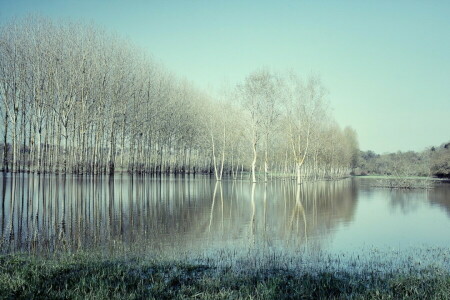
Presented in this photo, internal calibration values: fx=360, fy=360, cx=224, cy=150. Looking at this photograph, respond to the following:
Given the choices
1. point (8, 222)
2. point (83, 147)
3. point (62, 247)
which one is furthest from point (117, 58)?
point (62, 247)

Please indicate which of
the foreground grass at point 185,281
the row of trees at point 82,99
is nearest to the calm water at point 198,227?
the foreground grass at point 185,281

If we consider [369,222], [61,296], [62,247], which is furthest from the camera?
[369,222]

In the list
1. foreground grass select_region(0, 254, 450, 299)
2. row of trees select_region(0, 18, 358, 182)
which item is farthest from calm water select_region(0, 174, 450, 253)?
row of trees select_region(0, 18, 358, 182)

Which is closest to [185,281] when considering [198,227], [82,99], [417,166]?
[198,227]

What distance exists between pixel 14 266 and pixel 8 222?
7042 mm

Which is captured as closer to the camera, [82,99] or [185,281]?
[185,281]

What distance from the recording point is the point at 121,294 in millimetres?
5965

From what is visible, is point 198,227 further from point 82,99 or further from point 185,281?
point 82,99

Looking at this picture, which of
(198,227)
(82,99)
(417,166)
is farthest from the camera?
(417,166)

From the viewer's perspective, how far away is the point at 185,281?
275 inches

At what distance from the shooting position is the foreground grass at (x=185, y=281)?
237 inches

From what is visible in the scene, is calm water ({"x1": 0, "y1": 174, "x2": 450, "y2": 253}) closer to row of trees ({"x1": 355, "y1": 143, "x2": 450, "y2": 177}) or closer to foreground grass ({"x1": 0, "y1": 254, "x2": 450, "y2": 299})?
foreground grass ({"x1": 0, "y1": 254, "x2": 450, "y2": 299})

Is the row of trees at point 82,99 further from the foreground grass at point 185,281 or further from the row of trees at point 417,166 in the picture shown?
the foreground grass at point 185,281

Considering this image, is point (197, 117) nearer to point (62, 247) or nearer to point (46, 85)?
point (46, 85)
